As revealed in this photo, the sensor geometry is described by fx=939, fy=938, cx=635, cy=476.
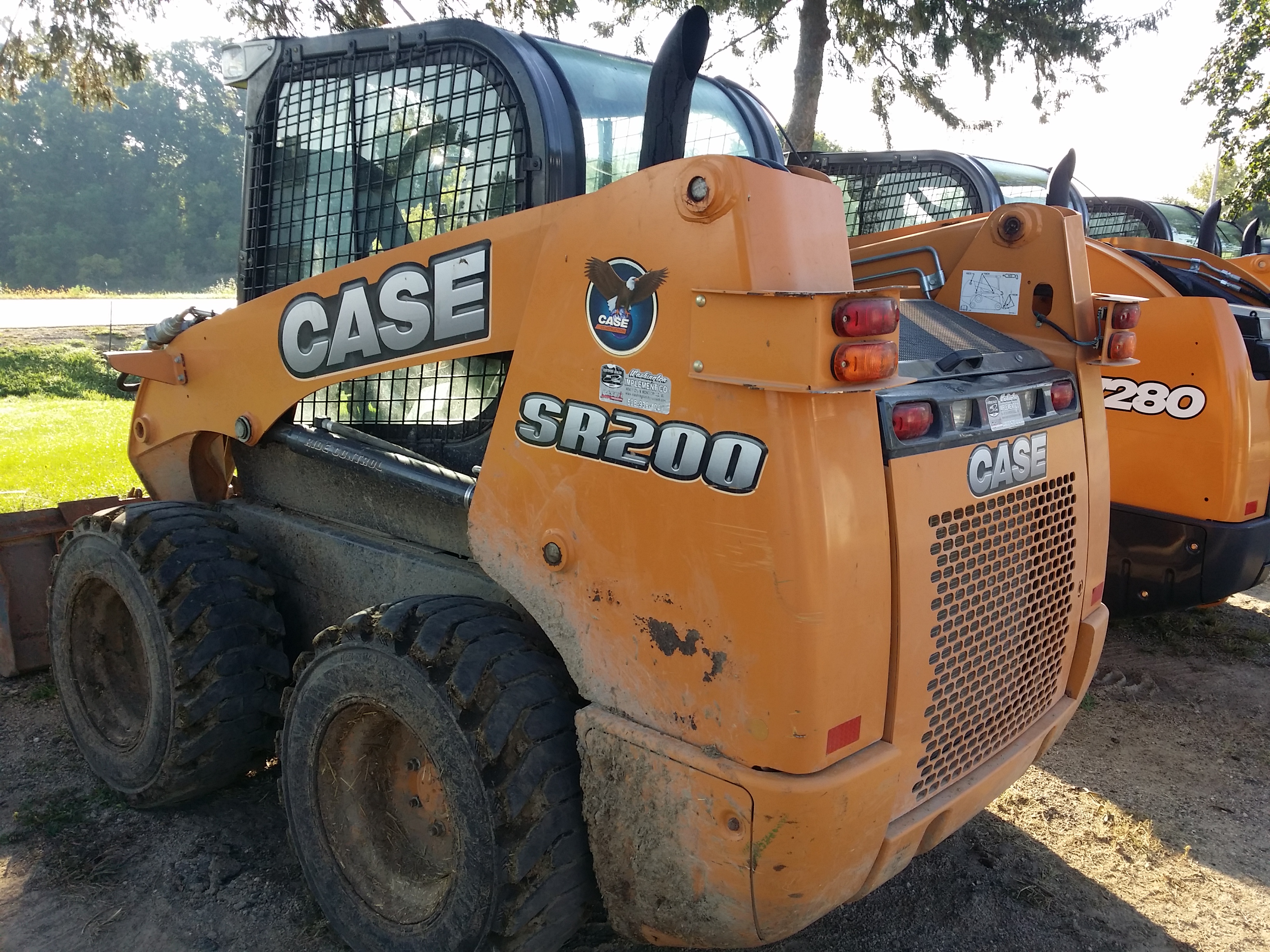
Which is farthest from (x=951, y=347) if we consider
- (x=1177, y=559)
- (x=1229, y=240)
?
(x=1229, y=240)

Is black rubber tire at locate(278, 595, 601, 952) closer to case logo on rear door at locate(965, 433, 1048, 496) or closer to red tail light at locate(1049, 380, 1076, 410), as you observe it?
case logo on rear door at locate(965, 433, 1048, 496)

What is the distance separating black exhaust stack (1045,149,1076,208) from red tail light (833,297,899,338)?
2056 millimetres

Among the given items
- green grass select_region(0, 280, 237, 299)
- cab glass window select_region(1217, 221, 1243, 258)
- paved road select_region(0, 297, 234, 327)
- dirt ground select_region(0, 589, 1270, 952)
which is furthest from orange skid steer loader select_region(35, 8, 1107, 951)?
paved road select_region(0, 297, 234, 327)

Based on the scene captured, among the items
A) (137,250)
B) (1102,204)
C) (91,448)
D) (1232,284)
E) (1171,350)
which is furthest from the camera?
(137,250)

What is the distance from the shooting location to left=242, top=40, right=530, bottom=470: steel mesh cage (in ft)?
8.85

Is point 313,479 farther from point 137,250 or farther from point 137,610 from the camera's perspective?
point 137,250

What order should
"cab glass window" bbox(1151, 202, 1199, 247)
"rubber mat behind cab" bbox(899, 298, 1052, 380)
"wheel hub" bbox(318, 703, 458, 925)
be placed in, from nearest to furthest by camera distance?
"rubber mat behind cab" bbox(899, 298, 1052, 380)
"wheel hub" bbox(318, 703, 458, 925)
"cab glass window" bbox(1151, 202, 1199, 247)

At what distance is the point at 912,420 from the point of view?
6.83ft

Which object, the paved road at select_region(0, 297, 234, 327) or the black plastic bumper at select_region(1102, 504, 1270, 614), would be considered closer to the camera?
the black plastic bumper at select_region(1102, 504, 1270, 614)

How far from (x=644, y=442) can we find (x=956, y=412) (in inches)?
29.9

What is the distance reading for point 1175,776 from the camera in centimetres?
405

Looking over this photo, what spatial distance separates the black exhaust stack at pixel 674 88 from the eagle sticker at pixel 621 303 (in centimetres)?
26

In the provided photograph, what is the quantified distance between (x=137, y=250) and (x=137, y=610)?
65.5 m

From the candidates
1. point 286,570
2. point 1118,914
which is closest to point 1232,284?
point 1118,914
